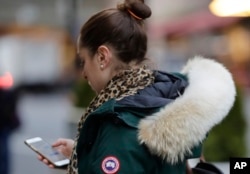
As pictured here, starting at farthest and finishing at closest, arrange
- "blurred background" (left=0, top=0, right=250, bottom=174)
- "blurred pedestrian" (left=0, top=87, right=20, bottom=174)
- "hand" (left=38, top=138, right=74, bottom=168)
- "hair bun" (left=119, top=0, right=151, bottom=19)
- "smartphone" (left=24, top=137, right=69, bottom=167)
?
1. "blurred background" (left=0, top=0, right=250, bottom=174)
2. "blurred pedestrian" (left=0, top=87, right=20, bottom=174)
3. "hand" (left=38, top=138, right=74, bottom=168)
4. "smartphone" (left=24, top=137, right=69, bottom=167)
5. "hair bun" (left=119, top=0, right=151, bottom=19)

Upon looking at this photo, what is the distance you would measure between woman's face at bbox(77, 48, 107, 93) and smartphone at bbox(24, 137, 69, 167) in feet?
1.26

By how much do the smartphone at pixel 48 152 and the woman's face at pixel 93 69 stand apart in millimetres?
384

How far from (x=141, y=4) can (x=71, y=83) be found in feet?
57.6

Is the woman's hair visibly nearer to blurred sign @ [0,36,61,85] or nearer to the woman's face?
the woman's face

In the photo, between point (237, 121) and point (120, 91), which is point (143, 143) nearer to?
point (120, 91)

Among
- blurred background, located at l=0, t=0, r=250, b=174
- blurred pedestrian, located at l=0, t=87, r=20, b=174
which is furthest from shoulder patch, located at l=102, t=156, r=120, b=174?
blurred background, located at l=0, t=0, r=250, b=174

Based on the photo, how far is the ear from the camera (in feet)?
6.57

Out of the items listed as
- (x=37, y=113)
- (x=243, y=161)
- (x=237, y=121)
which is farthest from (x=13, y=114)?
(x=37, y=113)

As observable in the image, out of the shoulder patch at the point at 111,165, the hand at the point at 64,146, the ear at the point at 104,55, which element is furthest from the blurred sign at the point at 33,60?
the shoulder patch at the point at 111,165

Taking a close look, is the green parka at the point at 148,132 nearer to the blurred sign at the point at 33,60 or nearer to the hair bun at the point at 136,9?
the hair bun at the point at 136,9

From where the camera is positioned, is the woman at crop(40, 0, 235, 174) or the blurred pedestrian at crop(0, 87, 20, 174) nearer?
the woman at crop(40, 0, 235, 174)

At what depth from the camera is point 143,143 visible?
189cm

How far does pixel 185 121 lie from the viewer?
1915 millimetres

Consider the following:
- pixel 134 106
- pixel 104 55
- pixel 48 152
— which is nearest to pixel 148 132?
Answer: pixel 134 106
